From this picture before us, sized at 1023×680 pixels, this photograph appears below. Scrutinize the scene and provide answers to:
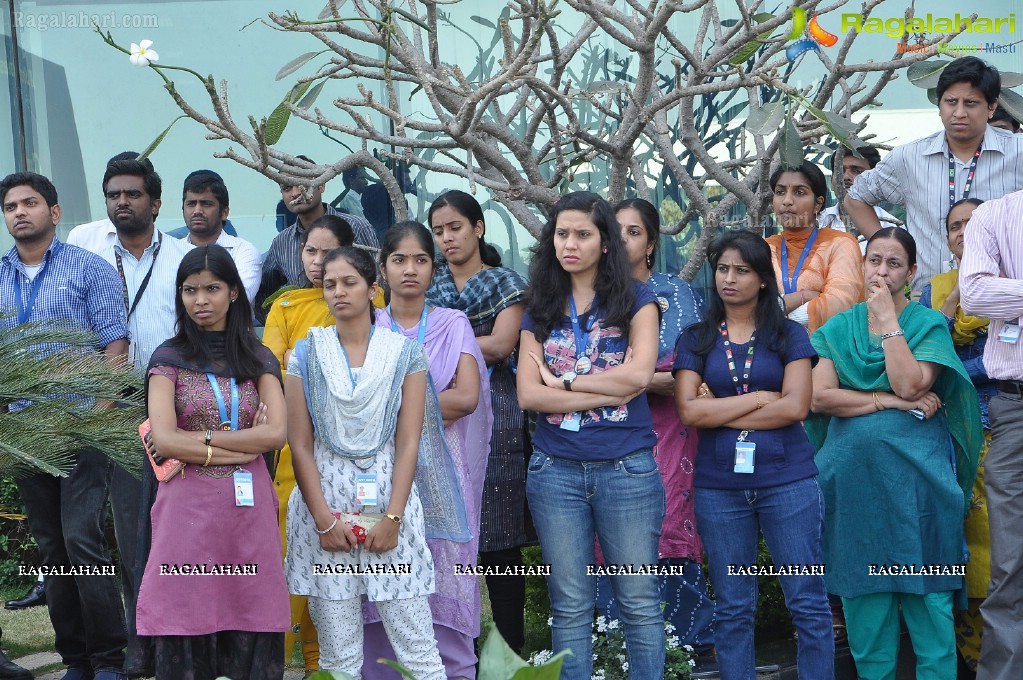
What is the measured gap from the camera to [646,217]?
4.57 m

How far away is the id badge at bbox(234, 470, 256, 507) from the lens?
3742mm

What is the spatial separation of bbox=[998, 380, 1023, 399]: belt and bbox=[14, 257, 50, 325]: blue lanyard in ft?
12.5

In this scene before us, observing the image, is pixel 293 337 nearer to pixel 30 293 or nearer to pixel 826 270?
pixel 30 293

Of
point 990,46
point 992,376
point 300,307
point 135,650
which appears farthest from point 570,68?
point 135,650

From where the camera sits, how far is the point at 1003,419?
4074 mm

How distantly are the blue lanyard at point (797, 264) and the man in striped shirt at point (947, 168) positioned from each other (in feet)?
1.29

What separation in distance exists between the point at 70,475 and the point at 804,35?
10.6ft

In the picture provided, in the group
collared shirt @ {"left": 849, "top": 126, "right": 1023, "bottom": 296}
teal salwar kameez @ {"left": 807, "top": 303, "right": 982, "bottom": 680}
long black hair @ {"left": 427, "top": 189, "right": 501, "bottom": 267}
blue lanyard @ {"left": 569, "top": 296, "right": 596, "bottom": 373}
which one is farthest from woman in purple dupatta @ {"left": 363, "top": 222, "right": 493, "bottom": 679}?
collared shirt @ {"left": 849, "top": 126, "right": 1023, "bottom": 296}

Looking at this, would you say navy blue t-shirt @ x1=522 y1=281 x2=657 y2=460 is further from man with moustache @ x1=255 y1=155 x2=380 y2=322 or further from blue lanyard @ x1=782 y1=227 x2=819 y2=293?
man with moustache @ x1=255 y1=155 x2=380 y2=322

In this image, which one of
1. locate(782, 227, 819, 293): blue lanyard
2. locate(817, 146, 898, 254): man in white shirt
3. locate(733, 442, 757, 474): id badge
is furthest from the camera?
locate(817, 146, 898, 254): man in white shirt

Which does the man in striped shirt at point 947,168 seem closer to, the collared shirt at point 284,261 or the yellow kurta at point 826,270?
the yellow kurta at point 826,270

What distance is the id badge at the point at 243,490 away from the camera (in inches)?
147

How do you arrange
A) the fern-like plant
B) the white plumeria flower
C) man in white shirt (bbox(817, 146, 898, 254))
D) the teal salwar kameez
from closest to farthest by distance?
the fern-like plant < the white plumeria flower < the teal salwar kameez < man in white shirt (bbox(817, 146, 898, 254))

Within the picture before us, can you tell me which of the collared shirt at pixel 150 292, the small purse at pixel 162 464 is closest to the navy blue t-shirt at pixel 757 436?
the small purse at pixel 162 464
